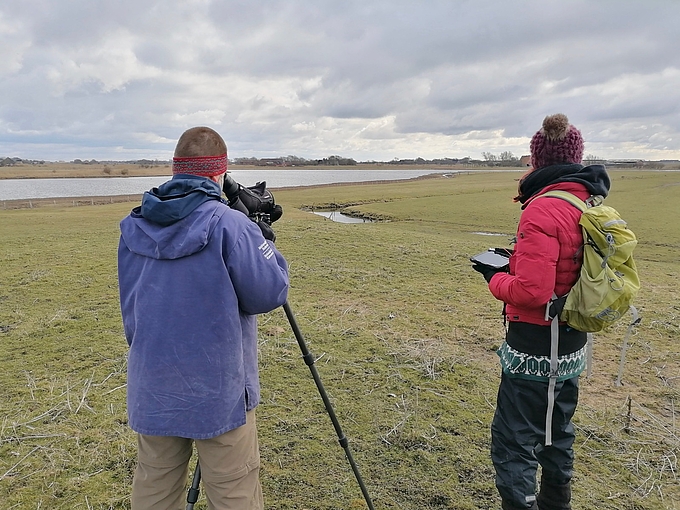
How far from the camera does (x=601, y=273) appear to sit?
2.44m

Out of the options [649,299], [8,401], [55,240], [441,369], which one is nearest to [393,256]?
[649,299]

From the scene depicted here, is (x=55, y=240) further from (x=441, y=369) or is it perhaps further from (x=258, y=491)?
(x=258, y=491)

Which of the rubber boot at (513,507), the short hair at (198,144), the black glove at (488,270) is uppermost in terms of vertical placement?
the short hair at (198,144)

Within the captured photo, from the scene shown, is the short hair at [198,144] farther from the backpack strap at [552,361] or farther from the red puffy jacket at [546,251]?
the backpack strap at [552,361]

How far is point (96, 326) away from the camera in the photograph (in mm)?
6387

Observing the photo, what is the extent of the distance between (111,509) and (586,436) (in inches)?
151

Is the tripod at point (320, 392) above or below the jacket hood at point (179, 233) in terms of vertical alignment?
below

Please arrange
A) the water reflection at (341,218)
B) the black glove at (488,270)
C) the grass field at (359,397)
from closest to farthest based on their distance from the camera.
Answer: the black glove at (488,270) < the grass field at (359,397) < the water reflection at (341,218)

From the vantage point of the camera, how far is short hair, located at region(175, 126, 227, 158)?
2191mm

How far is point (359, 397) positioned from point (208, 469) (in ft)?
8.15

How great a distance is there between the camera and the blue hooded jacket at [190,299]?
205 cm

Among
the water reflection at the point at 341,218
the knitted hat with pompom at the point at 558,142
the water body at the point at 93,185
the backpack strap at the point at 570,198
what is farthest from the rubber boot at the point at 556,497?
the water reflection at the point at 341,218

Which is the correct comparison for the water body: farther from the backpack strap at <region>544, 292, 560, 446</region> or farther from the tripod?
the backpack strap at <region>544, 292, 560, 446</region>

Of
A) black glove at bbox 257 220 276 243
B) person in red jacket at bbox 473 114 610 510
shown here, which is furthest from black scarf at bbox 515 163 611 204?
black glove at bbox 257 220 276 243
